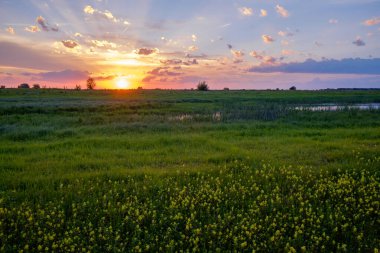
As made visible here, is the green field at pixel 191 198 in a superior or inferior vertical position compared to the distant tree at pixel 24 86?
inferior

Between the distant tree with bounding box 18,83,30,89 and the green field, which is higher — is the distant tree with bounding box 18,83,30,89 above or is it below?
above

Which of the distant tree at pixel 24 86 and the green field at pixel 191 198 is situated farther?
the distant tree at pixel 24 86

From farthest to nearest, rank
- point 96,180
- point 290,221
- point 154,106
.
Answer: point 154,106 → point 96,180 → point 290,221

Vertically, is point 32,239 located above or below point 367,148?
below

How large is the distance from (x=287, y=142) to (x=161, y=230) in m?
11.0

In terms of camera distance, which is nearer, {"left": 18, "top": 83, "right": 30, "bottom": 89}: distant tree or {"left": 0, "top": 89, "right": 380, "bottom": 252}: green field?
{"left": 0, "top": 89, "right": 380, "bottom": 252}: green field

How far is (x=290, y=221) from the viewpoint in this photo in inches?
297

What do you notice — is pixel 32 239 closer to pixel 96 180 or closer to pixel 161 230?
pixel 161 230

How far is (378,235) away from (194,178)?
16.8ft

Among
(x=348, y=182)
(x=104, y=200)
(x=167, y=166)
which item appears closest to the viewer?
(x=104, y=200)

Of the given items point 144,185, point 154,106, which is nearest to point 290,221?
point 144,185

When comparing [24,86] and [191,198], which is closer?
[191,198]

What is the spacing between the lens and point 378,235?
6.93 metres

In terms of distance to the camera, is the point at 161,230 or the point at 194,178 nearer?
the point at 161,230
